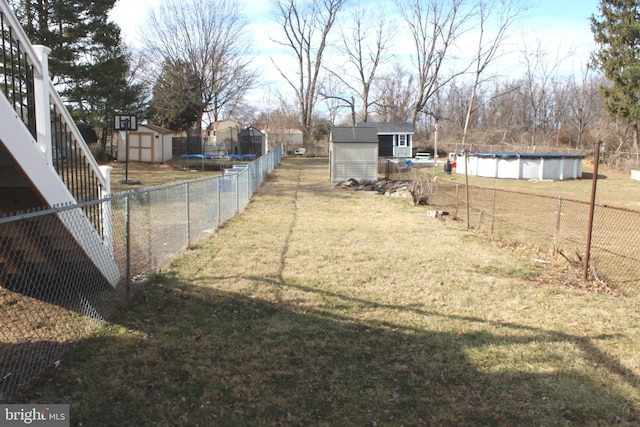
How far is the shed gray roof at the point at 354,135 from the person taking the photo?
2506cm

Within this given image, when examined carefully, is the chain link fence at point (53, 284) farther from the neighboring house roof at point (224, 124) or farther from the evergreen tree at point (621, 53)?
the neighboring house roof at point (224, 124)

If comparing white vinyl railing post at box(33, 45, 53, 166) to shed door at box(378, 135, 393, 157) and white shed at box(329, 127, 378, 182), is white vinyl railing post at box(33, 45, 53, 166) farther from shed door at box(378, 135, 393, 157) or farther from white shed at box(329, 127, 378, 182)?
shed door at box(378, 135, 393, 157)

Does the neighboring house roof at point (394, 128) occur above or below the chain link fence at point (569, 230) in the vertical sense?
above

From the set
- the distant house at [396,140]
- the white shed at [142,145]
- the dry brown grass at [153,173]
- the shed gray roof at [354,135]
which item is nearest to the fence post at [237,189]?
the dry brown grass at [153,173]

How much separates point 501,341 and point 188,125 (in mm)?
46625

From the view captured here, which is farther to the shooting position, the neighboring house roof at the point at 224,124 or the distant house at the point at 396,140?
the neighboring house roof at the point at 224,124

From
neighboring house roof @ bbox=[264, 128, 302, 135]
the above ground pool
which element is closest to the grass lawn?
the above ground pool

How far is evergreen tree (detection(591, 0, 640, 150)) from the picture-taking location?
32438 mm

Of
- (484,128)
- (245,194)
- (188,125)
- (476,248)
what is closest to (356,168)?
(245,194)

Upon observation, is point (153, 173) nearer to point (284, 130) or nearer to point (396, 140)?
point (396, 140)

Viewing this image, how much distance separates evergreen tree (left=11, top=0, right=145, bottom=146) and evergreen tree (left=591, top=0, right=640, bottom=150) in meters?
32.6

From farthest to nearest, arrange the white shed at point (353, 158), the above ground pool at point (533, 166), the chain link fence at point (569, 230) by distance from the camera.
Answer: the above ground pool at point (533, 166)
the white shed at point (353, 158)
the chain link fence at point (569, 230)

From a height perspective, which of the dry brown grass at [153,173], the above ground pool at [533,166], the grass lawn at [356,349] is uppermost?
the above ground pool at [533,166]

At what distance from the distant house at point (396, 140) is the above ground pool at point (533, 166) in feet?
63.4
